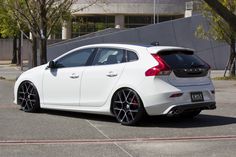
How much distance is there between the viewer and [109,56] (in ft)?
35.6

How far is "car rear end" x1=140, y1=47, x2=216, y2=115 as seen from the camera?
9.90m

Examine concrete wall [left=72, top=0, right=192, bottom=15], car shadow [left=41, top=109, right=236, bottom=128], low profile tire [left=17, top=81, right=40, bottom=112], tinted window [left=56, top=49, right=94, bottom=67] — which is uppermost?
concrete wall [left=72, top=0, right=192, bottom=15]

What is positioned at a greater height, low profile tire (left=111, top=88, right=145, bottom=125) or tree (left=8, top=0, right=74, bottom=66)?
tree (left=8, top=0, right=74, bottom=66)

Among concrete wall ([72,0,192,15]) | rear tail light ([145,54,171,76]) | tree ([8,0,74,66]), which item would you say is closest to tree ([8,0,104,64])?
tree ([8,0,74,66])

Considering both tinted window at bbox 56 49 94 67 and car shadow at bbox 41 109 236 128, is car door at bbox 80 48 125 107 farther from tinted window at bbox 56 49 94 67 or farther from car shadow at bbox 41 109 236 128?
car shadow at bbox 41 109 236 128

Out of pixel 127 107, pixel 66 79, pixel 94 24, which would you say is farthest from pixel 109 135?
pixel 94 24

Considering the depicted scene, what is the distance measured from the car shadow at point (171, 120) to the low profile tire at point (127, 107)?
0.82ft

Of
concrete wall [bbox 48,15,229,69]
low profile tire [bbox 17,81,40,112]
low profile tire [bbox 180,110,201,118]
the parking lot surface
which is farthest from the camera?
concrete wall [bbox 48,15,229,69]

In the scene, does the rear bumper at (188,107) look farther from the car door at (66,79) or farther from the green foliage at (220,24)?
the green foliage at (220,24)

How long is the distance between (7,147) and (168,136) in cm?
267

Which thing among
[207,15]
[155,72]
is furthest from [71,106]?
[207,15]

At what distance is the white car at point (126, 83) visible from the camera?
9953mm

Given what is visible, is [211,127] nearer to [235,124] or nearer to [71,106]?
[235,124]

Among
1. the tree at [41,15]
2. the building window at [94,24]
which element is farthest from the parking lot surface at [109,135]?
the building window at [94,24]
